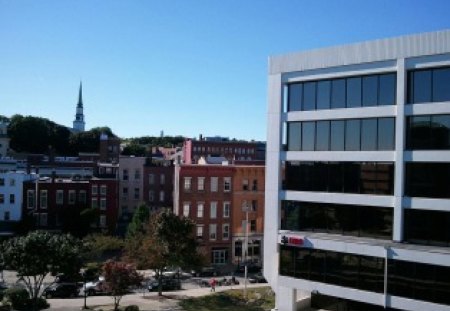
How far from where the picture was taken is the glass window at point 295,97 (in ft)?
107

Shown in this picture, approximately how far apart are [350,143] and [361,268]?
7.38 m

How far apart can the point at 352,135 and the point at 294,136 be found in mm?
4313

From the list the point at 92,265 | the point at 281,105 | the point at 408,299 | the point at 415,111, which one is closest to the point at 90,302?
the point at 92,265

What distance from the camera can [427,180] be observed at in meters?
27.2

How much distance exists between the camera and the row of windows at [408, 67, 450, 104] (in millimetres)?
26375

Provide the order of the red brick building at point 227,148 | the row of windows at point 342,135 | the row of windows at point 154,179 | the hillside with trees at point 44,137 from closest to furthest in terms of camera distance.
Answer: the row of windows at point 342,135, the row of windows at point 154,179, the red brick building at point 227,148, the hillside with trees at point 44,137

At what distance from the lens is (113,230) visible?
228 ft

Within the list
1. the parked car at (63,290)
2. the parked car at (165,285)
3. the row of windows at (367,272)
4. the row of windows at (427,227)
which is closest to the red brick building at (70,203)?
the parked car at (165,285)

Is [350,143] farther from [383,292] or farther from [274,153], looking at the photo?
[383,292]

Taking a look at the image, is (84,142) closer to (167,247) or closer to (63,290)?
(63,290)

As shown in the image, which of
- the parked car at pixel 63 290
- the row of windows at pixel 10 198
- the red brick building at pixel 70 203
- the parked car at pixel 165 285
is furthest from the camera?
the red brick building at pixel 70 203

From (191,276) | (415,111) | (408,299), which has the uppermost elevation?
(415,111)

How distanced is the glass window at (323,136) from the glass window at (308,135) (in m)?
0.38

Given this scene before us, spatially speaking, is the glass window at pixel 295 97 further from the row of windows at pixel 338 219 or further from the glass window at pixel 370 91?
the row of windows at pixel 338 219
